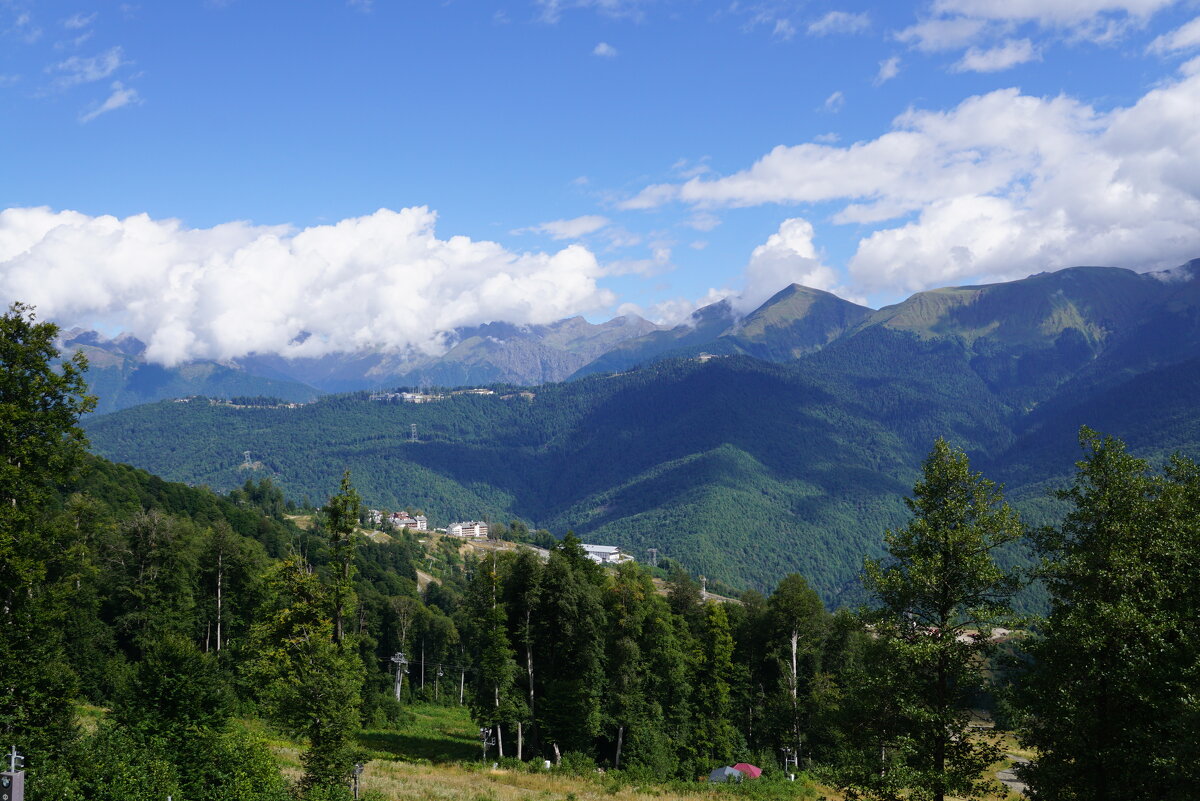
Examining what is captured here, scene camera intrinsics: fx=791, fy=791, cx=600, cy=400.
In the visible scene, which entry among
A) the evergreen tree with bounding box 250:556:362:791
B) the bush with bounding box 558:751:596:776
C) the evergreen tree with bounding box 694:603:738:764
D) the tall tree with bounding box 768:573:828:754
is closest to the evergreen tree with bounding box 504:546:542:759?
the bush with bounding box 558:751:596:776

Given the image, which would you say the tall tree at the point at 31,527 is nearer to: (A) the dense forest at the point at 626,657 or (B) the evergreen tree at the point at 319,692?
(A) the dense forest at the point at 626,657

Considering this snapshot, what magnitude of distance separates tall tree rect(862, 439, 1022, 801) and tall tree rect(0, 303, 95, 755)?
26.4 m

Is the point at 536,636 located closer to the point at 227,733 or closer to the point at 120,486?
the point at 227,733

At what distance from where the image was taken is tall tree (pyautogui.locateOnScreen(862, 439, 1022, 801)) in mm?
21812

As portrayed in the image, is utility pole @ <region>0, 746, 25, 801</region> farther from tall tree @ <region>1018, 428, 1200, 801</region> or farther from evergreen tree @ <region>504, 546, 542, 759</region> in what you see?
evergreen tree @ <region>504, 546, 542, 759</region>

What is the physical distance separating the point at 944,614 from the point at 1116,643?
13.6 feet

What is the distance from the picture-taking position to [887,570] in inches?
916

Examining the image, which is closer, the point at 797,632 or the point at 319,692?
the point at 319,692

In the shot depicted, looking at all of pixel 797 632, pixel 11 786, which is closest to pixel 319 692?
pixel 11 786

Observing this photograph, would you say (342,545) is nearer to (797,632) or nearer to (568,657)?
(568,657)

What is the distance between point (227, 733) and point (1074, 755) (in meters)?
29.8

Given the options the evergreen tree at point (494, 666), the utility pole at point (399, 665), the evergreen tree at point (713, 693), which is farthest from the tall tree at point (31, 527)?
the utility pole at point (399, 665)

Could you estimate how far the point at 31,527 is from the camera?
89.7 feet

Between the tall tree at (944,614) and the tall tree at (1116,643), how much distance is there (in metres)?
1.53
